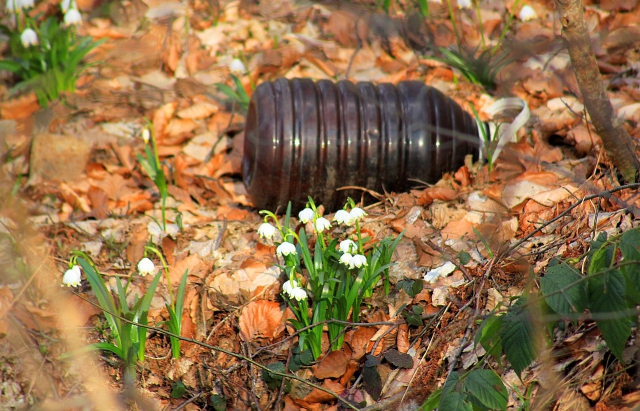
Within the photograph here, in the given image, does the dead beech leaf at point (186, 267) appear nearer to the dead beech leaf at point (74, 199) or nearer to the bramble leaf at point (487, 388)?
the dead beech leaf at point (74, 199)

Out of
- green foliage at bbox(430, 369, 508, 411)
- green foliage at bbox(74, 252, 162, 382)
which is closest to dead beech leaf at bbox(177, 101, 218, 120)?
green foliage at bbox(74, 252, 162, 382)

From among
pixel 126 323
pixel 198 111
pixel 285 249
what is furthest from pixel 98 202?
pixel 285 249

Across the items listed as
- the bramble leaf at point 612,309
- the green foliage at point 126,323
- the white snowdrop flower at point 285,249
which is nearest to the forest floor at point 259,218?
the green foliage at point 126,323

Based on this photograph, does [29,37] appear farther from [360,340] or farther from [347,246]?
[360,340]

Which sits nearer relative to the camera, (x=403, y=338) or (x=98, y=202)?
(x=403, y=338)

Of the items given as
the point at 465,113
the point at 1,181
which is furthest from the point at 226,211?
the point at 1,181

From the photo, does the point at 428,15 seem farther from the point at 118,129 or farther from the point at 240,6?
the point at 118,129
